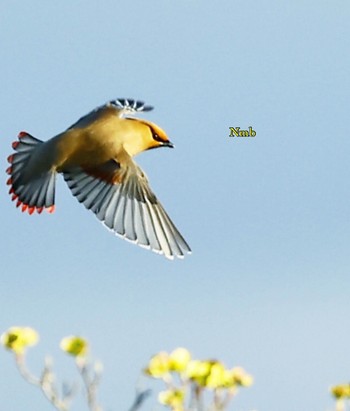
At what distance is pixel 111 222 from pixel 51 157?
51cm

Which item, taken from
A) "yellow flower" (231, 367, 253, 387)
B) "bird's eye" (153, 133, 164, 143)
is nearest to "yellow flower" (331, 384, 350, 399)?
"yellow flower" (231, 367, 253, 387)

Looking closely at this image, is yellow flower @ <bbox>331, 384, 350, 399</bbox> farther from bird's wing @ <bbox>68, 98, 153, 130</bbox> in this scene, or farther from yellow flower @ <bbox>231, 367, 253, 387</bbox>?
bird's wing @ <bbox>68, 98, 153, 130</bbox>

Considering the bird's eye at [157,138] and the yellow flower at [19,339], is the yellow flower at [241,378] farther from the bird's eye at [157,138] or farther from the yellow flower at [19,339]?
the bird's eye at [157,138]

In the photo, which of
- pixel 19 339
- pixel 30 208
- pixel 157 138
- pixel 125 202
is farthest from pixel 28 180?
pixel 19 339

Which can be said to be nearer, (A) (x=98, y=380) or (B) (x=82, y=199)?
(A) (x=98, y=380)

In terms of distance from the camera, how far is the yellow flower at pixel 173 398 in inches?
135

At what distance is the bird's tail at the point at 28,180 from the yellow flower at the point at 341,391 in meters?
2.44

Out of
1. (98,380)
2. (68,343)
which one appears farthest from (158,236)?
(98,380)

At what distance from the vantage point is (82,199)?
18.9ft

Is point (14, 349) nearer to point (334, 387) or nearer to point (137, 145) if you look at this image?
point (334, 387)

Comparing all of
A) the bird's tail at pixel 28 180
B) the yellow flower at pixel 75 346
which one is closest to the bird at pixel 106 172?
the bird's tail at pixel 28 180

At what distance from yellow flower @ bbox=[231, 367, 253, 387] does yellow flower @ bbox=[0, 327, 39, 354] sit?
2.80 feet

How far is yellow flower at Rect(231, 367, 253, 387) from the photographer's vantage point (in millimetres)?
3513

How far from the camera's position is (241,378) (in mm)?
3531
